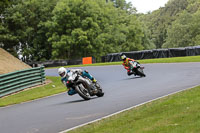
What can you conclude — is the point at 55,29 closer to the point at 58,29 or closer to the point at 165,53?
the point at 58,29

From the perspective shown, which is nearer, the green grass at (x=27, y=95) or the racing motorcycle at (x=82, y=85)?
the racing motorcycle at (x=82, y=85)

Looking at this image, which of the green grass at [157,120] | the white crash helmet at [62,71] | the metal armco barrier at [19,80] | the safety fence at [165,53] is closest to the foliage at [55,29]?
the safety fence at [165,53]

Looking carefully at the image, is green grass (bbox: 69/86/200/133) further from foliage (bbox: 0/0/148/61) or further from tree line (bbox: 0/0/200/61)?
foliage (bbox: 0/0/148/61)

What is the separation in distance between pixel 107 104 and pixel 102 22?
59.6 meters

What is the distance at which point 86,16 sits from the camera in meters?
66.1

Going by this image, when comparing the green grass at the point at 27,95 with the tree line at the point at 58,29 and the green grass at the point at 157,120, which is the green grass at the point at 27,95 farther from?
the tree line at the point at 58,29

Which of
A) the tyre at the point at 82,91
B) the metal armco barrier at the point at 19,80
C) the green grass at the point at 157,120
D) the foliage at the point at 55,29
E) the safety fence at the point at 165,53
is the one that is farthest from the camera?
the foliage at the point at 55,29

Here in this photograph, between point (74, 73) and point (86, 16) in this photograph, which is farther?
point (86, 16)

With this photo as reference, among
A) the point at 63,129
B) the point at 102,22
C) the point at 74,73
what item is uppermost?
the point at 102,22

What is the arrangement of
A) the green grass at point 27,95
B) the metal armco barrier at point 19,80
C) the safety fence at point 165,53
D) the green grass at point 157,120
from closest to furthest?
the green grass at point 157,120, the green grass at point 27,95, the metal armco barrier at point 19,80, the safety fence at point 165,53

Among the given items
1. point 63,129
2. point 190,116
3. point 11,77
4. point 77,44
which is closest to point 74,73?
point 63,129

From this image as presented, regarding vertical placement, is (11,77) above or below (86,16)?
below

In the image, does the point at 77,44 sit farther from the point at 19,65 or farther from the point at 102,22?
the point at 19,65

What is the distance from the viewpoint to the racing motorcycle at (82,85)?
12.8 meters
